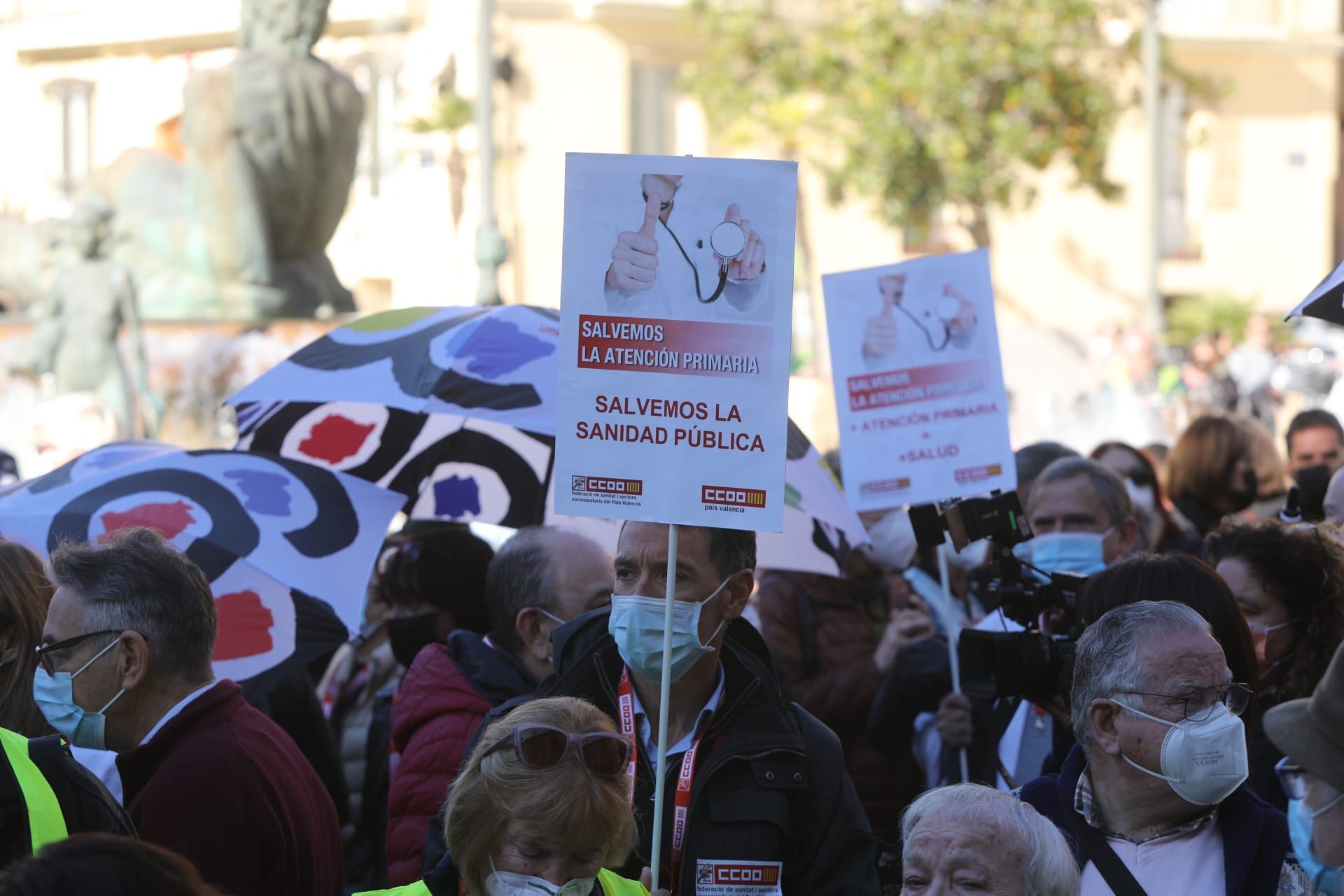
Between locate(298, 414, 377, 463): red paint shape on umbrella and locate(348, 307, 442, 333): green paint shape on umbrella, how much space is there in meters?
0.45

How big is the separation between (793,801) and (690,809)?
0.20m

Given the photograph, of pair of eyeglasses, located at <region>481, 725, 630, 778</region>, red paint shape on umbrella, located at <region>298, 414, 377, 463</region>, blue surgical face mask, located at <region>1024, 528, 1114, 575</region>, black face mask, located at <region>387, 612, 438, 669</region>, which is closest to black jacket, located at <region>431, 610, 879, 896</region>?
pair of eyeglasses, located at <region>481, 725, 630, 778</region>

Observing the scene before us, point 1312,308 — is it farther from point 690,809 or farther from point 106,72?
point 106,72

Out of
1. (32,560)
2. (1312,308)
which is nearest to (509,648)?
(32,560)

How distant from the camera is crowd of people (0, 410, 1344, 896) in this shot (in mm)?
3211

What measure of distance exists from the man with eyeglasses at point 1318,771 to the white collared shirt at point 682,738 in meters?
1.48

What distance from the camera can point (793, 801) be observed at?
3650 millimetres

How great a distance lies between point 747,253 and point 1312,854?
5.85 ft

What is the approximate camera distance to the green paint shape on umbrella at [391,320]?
6102mm

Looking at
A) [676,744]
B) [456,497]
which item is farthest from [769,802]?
[456,497]

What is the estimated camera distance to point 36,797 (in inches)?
120

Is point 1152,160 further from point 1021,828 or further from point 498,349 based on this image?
point 1021,828

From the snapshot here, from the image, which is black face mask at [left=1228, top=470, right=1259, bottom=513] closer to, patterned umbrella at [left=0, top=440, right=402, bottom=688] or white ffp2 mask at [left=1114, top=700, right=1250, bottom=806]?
patterned umbrella at [left=0, top=440, right=402, bottom=688]

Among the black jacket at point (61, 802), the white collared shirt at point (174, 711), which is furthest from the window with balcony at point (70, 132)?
the black jacket at point (61, 802)
